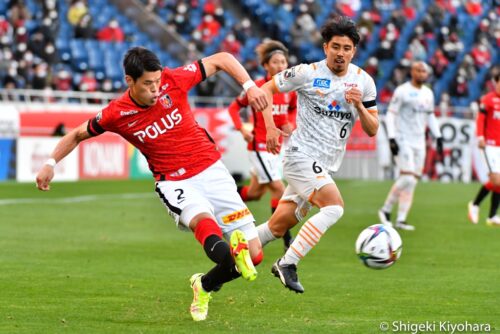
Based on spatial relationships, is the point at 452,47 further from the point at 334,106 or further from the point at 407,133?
the point at 334,106

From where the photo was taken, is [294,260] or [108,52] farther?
[108,52]

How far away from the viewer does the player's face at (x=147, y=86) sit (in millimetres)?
8031

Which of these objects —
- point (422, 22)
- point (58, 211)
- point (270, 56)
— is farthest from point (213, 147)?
point (422, 22)

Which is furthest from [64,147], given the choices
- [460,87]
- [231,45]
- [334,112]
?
[460,87]

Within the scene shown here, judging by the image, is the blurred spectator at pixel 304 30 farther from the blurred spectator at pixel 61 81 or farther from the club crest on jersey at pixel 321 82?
the club crest on jersey at pixel 321 82

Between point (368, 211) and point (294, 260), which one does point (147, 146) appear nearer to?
point (294, 260)

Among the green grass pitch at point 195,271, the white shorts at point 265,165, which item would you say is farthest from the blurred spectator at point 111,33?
the white shorts at point 265,165

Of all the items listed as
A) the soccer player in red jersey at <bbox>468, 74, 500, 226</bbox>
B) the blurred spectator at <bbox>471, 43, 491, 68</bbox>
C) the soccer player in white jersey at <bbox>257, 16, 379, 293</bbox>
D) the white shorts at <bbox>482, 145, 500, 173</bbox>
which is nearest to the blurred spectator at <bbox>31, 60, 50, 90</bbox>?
the soccer player in red jersey at <bbox>468, 74, 500, 226</bbox>

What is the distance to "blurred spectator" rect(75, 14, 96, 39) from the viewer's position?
1230 inches

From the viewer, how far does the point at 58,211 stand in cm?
1922

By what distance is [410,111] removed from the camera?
1731 cm

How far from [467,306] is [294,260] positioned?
1.51m

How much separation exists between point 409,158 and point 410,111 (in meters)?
0.75

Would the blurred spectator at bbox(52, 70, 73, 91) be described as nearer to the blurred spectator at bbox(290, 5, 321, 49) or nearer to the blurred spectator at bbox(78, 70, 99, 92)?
the blurred spectator at bbox(78, 70, 99, 92)
